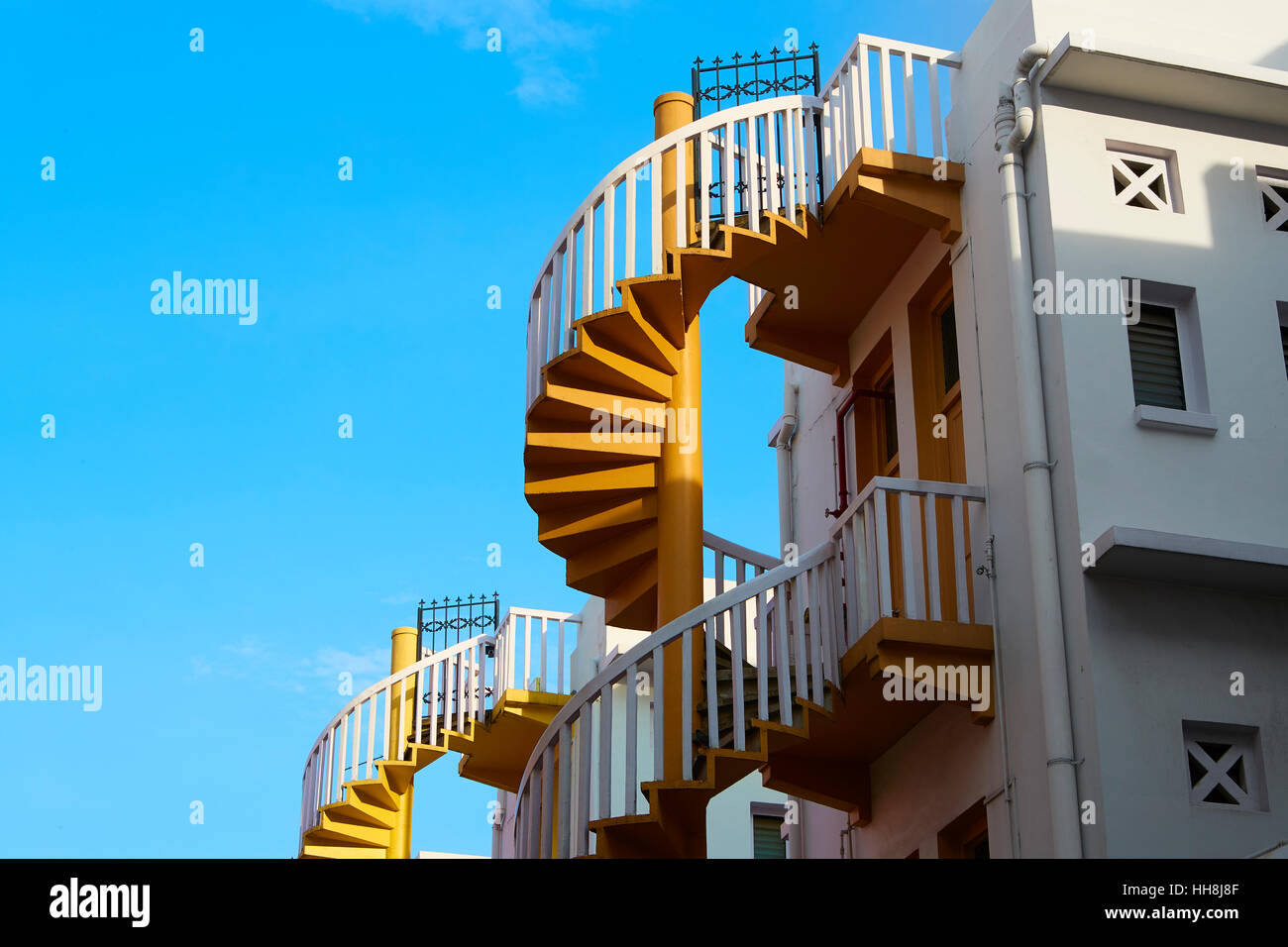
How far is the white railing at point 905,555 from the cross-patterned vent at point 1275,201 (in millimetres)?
2458

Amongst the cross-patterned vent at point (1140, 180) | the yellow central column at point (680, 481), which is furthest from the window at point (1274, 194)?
the yellow central column at point (680, 481)

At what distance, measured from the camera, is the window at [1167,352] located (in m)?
8.99

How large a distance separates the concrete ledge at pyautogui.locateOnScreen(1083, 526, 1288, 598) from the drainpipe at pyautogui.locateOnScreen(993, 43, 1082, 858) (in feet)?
1.10

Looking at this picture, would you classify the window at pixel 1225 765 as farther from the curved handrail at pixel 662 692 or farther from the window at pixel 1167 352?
the curved handrail at pixel 662 692

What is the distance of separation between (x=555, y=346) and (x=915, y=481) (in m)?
2.58

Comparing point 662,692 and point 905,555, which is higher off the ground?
point 905,555

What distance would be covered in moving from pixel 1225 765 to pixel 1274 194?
3618 millimetres

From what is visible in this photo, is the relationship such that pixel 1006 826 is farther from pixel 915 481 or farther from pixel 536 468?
pixel 536 468

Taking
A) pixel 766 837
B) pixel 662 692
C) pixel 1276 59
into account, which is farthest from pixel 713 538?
pixel 766 837

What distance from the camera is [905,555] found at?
9.09 meters

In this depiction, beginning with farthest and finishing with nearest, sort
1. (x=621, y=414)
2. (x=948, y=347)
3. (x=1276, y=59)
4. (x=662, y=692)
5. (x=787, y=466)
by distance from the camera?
(x=787, y=466)
(x=948, y=347)
(x=621, y=414)
(x=1276, y=59)
(x=662, y=692)

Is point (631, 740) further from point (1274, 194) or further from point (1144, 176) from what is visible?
point (1274, 194)

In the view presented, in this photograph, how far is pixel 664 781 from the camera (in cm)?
877
